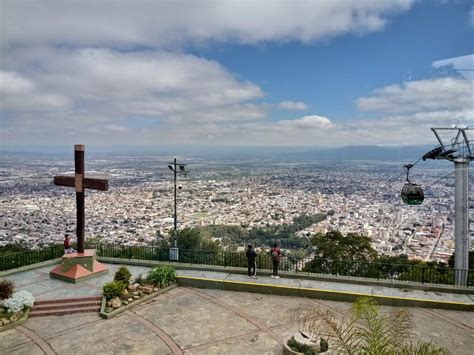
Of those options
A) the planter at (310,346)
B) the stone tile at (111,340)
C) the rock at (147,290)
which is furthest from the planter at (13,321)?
the planter at (310,346)

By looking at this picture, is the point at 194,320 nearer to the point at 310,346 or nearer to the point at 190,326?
the point at 190,326

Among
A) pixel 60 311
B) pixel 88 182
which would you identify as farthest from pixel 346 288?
pixel 88 182

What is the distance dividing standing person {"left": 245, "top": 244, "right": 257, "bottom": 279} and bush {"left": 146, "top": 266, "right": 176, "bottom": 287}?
8.76 feet

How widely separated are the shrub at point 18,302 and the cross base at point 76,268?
6.34ft

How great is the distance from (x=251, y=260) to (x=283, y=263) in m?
1.63

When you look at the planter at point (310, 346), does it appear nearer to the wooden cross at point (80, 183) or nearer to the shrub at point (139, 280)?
the shrub at point (139, 280)

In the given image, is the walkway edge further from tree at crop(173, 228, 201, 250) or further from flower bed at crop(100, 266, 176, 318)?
tree at crop(173, 228, 201, 250)

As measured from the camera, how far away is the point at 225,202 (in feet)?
154

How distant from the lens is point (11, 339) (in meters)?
8.43

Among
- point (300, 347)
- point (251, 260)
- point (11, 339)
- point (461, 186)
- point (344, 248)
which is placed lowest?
point (344, 248)

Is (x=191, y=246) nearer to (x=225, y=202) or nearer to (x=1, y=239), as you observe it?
(x=1, y=239)

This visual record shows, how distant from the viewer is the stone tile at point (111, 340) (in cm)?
781

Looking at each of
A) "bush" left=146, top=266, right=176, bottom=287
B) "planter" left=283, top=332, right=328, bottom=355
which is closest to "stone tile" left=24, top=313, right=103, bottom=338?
"bush" left=146, top=266, right=176, bottom=287

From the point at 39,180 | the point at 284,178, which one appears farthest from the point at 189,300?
the point at 284,178
